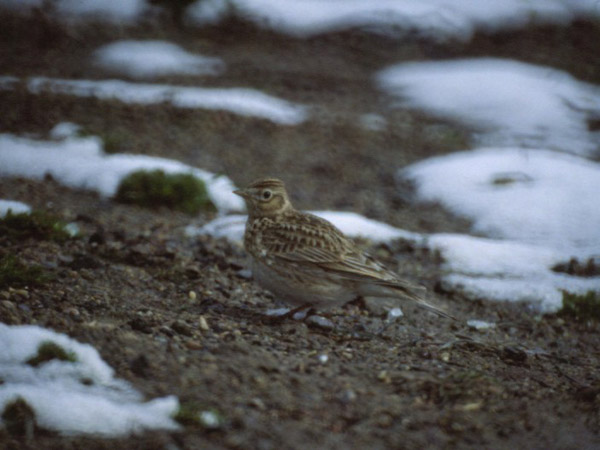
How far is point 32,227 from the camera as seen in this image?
244 inches

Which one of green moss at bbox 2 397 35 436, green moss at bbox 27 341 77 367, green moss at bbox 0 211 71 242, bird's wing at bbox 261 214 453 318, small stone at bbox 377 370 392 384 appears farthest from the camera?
green moss at bbox 0 211 71 242

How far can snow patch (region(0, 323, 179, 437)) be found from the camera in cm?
340

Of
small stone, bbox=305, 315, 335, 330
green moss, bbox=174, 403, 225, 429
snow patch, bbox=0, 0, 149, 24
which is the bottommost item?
small stone, bbox=305, 315, 335, 330

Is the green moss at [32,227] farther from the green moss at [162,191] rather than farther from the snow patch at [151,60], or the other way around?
the snow patch at [151,60]

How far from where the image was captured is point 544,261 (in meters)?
7.27

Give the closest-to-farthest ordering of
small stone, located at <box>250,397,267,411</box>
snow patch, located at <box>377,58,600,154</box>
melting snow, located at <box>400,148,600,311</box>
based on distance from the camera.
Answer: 1. small stone, located at <box>250,397,267,411</box>
2. melting snow, located at <box>400,148,600,311</box>
3. snow patch, located at <box>377,58,600,154</box>

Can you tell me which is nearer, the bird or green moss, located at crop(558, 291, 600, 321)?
the bird

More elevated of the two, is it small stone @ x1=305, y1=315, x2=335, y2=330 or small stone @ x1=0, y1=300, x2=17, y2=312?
small stone @ x1=0, y1=300, x2=17, y2=312

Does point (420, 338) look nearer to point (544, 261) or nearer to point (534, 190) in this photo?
point (544, 261)

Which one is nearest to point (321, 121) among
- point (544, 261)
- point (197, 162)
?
point (197, 162)

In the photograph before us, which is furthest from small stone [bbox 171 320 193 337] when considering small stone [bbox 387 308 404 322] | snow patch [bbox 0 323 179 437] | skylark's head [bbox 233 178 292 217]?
small stone [bbox 387 308 404 322]

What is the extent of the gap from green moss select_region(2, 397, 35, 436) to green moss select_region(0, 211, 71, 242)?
9.78 ft

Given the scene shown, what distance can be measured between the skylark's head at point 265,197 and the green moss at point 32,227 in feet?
6.10

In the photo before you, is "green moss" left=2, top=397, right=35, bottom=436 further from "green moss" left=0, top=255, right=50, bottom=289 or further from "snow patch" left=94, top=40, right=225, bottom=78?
"snow patch" left=94, top=40, right=225, bottom=78
